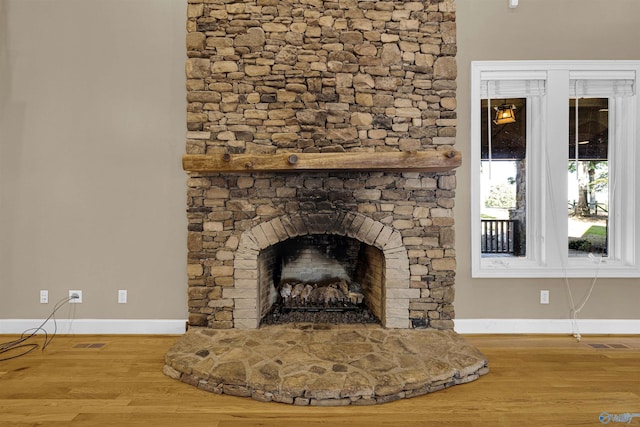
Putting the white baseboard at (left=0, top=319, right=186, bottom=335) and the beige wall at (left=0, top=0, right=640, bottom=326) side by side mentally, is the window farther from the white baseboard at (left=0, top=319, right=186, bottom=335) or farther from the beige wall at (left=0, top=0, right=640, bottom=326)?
the white baseboard at (left=0, top=319, right=186, bottom=335)

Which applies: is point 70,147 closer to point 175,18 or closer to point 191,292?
point 175,18

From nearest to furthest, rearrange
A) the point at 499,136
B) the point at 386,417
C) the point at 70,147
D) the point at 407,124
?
1. the point at 386,417
2. the point at 407,124
3. the point at 70,147
4. the point at 499,136

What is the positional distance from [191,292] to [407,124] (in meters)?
2.39

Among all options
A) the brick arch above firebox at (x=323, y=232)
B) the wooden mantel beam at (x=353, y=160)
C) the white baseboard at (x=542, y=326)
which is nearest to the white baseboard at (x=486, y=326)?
the white baseboard at (x=542, y=326)

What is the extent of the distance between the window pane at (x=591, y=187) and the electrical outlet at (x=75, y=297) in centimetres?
474

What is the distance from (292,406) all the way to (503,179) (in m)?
2.82

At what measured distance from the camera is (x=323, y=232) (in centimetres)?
286

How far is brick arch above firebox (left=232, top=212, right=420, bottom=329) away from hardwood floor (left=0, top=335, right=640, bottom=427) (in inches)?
29.3

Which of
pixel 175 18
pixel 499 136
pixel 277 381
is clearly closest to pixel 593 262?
pixel 499 136

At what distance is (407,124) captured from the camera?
9.34 ft

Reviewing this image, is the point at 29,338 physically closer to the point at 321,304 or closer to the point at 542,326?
the point at 321,304

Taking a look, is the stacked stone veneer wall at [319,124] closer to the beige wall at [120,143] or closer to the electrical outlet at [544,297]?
the beige wall at [120,143]

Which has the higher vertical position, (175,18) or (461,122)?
(175,18)

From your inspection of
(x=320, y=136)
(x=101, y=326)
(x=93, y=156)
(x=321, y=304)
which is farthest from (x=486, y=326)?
(x=93, y=156)
